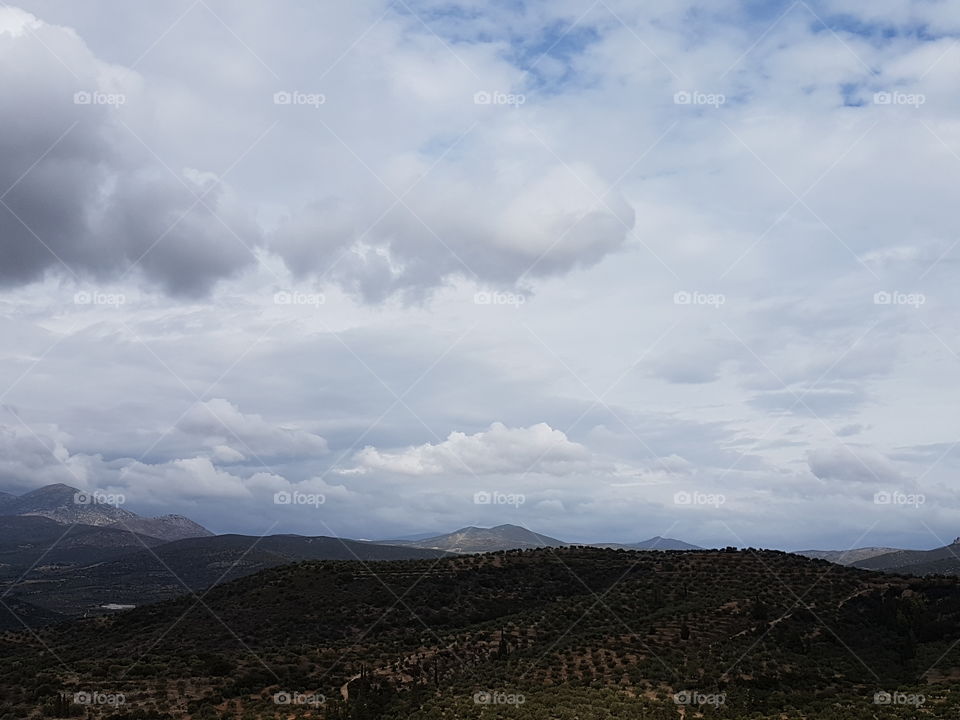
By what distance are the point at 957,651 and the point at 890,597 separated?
11.3 m

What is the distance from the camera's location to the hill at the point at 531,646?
35812 millimetres

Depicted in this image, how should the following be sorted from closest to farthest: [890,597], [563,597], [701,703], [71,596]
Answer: [701,703], [890,597], [563,597], [71,596]

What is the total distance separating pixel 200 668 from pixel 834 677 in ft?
121

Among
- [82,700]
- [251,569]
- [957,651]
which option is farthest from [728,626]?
[251,569]

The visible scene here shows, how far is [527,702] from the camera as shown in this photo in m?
35.2

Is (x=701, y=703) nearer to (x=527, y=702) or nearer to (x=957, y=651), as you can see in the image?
(x=527, y=702)

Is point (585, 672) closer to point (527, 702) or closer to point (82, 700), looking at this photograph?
point (527, 702)

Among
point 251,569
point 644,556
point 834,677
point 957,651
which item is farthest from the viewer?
point 251,569

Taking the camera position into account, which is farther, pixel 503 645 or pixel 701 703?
pixel 503 645

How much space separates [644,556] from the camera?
7812 cm

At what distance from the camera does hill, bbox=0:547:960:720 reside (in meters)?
35.8

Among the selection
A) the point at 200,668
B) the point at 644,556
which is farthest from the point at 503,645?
the point at 644,556

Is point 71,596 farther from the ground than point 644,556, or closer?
closer

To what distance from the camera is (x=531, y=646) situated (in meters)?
46.1
